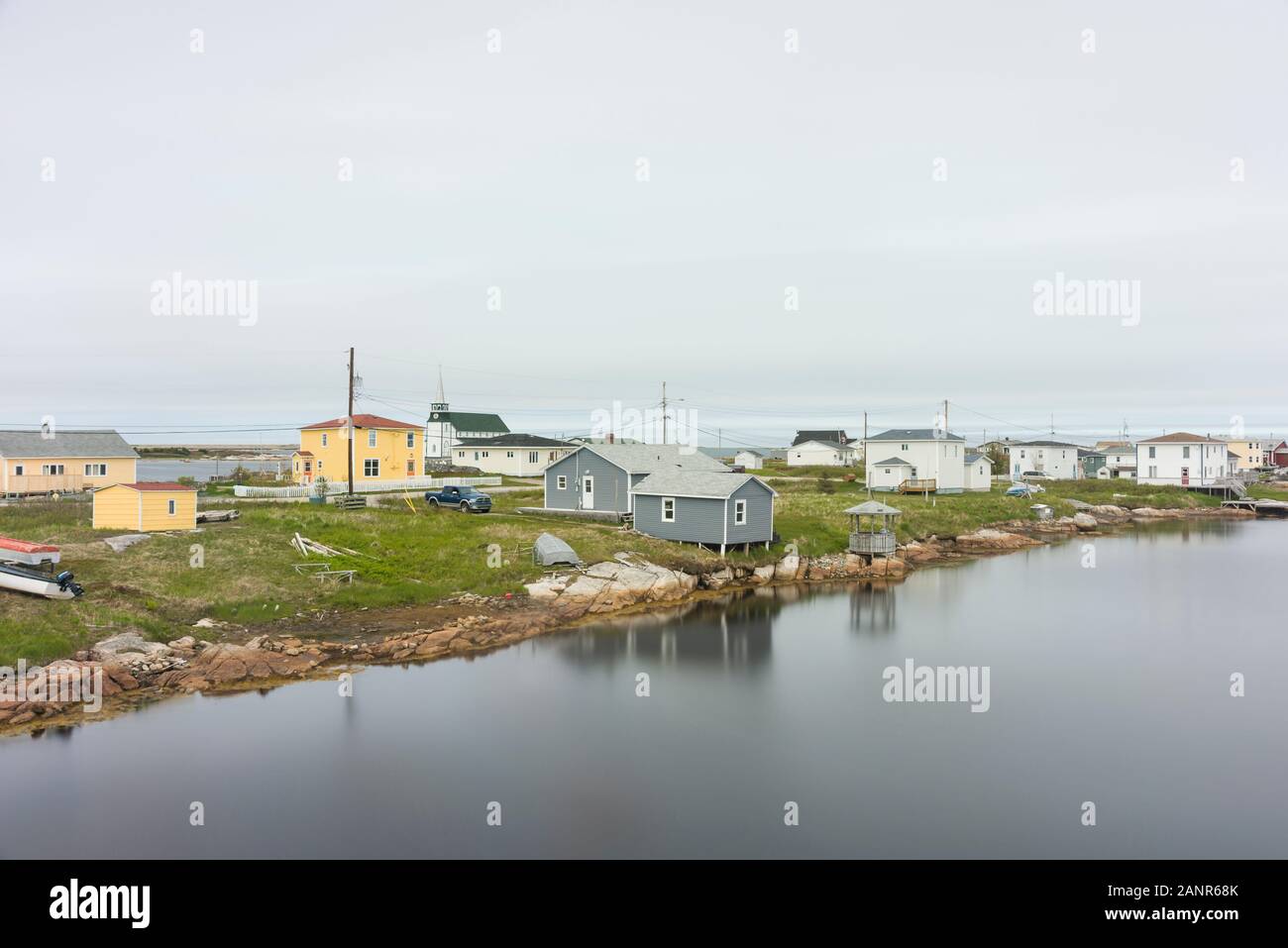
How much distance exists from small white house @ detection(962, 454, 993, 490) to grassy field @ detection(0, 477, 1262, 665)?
2610 cm

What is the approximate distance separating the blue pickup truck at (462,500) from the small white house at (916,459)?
33353 mm

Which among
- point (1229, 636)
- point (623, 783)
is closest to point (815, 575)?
point (1229, 636)

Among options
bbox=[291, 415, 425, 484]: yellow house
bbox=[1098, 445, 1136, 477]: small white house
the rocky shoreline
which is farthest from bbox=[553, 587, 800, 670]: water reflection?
bbox=[1098, 445, 1136, 477]: small white house

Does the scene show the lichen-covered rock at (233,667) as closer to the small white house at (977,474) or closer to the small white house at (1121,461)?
the small white house at (977,474)

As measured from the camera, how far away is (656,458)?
143ft

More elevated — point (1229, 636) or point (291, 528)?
point (291, 528)

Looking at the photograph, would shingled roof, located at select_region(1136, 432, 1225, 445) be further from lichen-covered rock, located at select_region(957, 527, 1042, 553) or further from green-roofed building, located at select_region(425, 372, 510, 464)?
green-roofed building, located at select_region(425, 372, 510, 464)

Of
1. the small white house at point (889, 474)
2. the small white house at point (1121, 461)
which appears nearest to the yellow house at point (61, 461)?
the small white house at point (889, 474)

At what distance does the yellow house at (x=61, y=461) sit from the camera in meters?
45.0

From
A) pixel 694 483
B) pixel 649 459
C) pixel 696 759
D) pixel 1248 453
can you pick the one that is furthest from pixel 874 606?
pixel 1248 453

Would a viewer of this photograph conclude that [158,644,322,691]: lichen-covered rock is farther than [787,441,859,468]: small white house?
No

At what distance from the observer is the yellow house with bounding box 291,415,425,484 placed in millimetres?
49594
